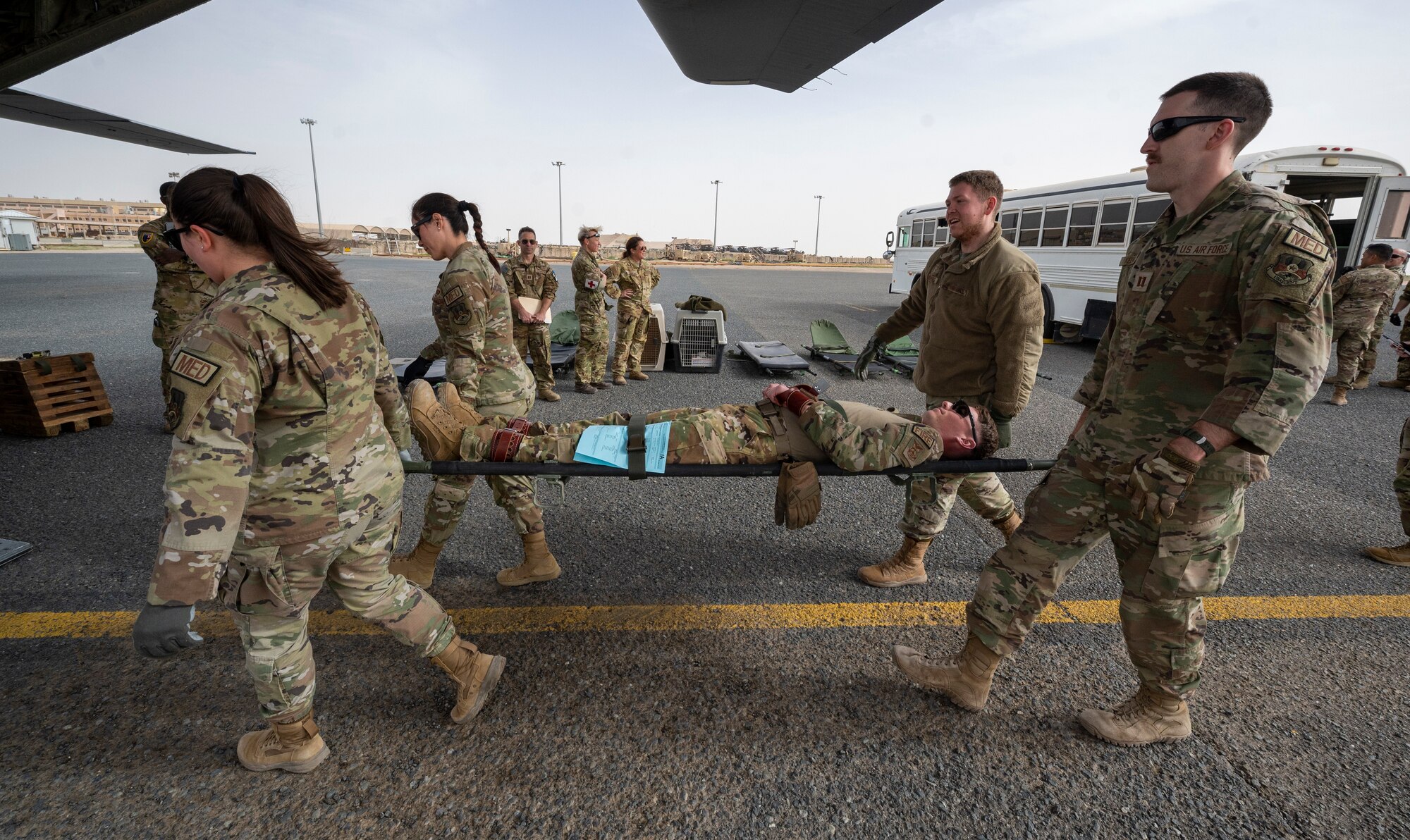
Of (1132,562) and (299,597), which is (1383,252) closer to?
(1132,562)

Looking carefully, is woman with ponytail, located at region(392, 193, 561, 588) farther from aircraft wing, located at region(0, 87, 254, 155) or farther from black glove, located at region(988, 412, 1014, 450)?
aircraft wing, located at region(0, 87, 254, 155)

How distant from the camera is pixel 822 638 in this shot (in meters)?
2.64

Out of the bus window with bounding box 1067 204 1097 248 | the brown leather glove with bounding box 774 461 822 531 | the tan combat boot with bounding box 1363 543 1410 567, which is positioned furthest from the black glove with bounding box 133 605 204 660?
the bus window with bounding box 1067 204 1097 248

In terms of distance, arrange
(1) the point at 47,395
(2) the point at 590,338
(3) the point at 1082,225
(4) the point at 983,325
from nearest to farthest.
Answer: (4) the point at 983,325, (1) the point at 47,395, (2) the point at 590,338, (3) the point at 1082,225

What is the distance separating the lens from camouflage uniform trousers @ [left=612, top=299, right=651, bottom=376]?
24.9 feet

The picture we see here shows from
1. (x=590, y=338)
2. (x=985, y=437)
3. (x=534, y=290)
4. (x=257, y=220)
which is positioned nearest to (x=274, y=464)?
(x=257, y=220)

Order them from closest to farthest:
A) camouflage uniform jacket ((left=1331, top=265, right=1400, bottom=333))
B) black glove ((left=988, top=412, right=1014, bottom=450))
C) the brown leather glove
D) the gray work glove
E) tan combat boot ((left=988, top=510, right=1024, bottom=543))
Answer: the brown leather glove, black glove ((left=988, top=412, right=1014, bottom=450)), tan combat boot ((left=988, top=510, right=1024, bottom=543)), the gray work glove, camouflage uniform jacket ((left=1331, top=265, right=1400, bottom=333))

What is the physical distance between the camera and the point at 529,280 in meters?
6.95

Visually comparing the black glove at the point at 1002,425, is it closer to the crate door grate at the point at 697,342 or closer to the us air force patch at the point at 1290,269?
the us air force patch at the point at 1290,269

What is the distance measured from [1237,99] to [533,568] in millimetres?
3145

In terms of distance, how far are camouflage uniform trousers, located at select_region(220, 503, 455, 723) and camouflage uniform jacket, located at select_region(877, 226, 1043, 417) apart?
8.31 feet

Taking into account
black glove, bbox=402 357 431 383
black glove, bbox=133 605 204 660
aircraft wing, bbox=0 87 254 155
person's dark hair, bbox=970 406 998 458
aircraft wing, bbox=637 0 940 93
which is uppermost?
aircraft wing, bbox=0 87 254 155

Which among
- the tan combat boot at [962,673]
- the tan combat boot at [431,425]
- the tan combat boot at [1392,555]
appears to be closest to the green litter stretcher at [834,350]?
the tan combat boot at [1392,555]

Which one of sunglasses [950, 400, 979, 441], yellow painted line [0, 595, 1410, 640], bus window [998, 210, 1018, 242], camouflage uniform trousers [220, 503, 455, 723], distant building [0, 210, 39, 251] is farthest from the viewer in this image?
distant building [0, 210, 39, 251]
